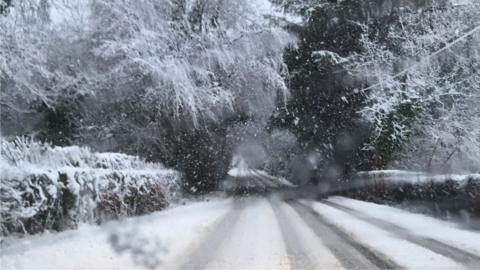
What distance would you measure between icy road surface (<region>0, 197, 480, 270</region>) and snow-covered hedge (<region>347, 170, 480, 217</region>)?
1163 millimetres

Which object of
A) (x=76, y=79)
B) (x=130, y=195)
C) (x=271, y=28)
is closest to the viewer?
(x=130, y=195)

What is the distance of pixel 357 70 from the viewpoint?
95.5 feet

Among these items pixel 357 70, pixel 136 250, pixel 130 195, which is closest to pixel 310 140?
pixel 357 70

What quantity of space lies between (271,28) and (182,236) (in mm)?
13611

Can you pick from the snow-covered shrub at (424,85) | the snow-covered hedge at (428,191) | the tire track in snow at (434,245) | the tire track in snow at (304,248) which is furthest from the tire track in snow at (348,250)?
the snow-covered shrub at (424,85)

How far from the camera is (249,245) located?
11.3 meters

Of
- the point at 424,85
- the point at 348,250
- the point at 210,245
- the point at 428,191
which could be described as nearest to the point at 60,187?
the point at 210,245

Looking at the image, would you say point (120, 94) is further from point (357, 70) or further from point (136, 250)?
point (357, 70)

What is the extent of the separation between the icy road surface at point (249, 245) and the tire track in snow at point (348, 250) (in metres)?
0.02

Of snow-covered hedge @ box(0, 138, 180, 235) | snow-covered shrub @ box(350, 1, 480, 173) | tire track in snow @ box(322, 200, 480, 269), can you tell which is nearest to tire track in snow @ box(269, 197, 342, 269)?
tire track in snow @ box(322, 200, 480, 269)

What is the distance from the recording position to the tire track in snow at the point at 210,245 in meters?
9.20

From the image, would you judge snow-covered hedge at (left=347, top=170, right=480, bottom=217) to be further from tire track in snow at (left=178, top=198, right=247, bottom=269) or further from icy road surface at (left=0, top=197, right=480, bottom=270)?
tire track in snow at (left=178, top=198, right=247, bottom=269)

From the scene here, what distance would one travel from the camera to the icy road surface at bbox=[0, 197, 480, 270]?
29.8 ft

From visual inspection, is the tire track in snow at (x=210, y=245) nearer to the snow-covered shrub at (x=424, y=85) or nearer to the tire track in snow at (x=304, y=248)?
the tire track in snow at (x=304, y=248)
